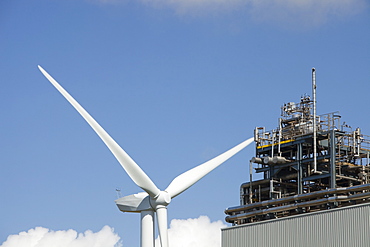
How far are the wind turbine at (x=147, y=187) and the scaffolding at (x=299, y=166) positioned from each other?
35.0ft

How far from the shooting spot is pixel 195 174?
2007 inches

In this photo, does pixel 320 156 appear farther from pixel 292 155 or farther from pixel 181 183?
pixel 181 183

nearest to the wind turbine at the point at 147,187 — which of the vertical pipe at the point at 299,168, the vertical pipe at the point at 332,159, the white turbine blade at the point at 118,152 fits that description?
the white turbine blade at the point at 118,152

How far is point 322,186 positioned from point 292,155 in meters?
4.02

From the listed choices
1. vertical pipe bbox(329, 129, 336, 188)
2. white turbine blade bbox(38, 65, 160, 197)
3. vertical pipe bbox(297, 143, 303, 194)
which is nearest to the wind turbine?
white turbine blade bbox(38, 65, 160, 197)

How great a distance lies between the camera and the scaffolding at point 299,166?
6050cm

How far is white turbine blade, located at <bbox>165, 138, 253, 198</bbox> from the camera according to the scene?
49344 mm

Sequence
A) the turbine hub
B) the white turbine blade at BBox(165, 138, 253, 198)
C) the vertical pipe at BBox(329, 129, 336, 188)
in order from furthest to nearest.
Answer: the vertical pipe at BBox(329, 129, 336, 188), the white turbine blade at BBox(165, 138, 253, 198), the turbine hub

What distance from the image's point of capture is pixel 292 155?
213 feet

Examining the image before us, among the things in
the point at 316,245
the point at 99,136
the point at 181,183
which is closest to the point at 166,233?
the point at 181,183

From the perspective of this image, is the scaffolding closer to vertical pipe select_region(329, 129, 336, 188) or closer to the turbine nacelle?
vertical pipe select_region(329, 129, 336, 188)

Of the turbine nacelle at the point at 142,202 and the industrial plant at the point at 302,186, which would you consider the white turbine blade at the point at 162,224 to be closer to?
the turbine nacelle at the point at 142,202

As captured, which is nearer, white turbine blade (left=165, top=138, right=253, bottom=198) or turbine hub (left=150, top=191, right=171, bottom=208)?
turbine hub (left=150, top=191, right=171, bottom=208)

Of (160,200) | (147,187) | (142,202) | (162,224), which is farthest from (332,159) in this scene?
(147,187)
